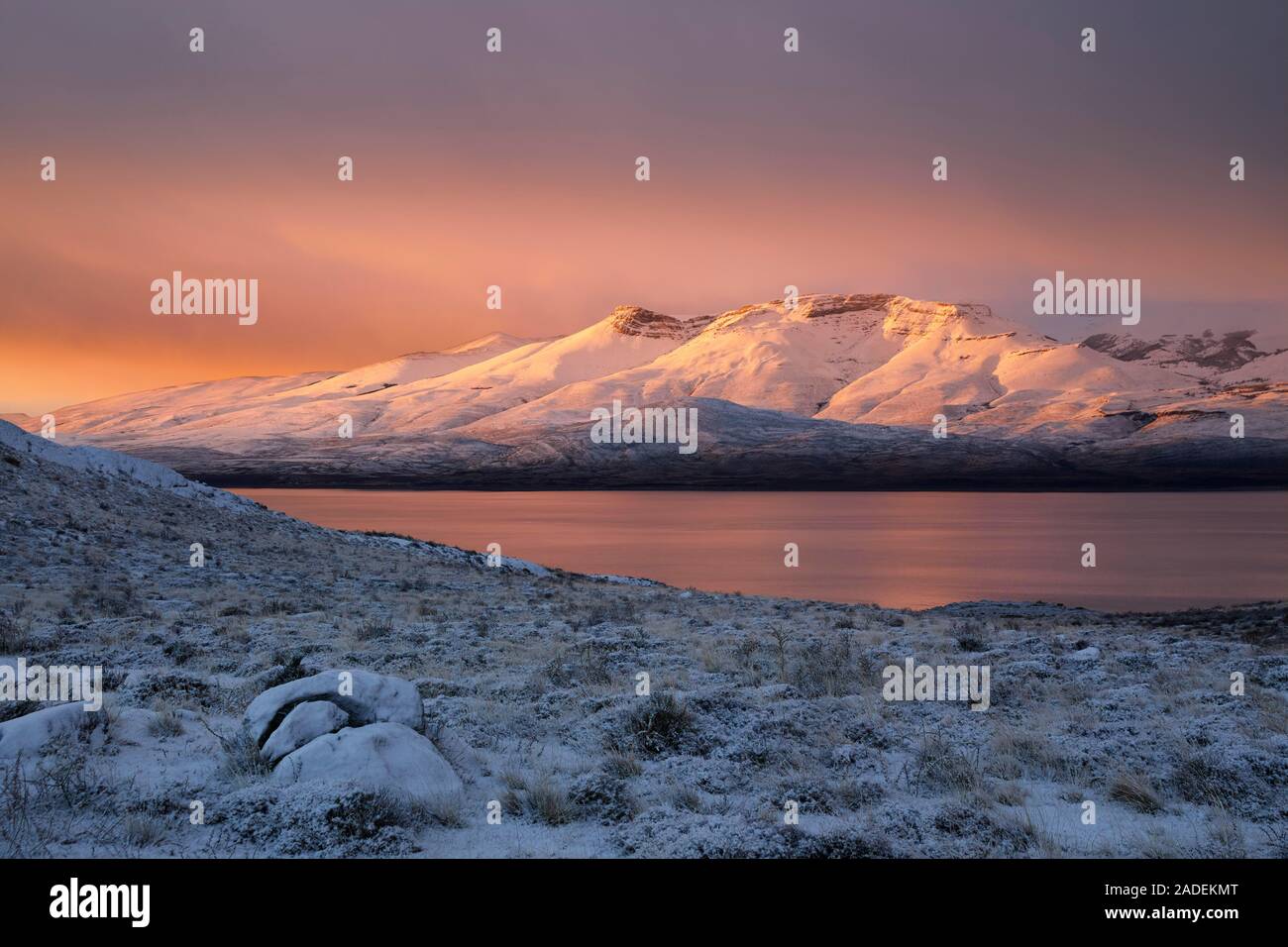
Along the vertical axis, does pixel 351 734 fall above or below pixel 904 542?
above

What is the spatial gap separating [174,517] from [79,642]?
72.8 ft

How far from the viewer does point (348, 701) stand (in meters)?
8.77

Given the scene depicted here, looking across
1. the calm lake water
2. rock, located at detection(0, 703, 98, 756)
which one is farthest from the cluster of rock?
the calm lake water

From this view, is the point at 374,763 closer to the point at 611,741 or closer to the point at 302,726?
the point at 302,726

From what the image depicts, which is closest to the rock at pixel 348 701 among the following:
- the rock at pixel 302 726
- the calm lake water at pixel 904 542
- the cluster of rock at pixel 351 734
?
the cluster of rock at pixel 351 734

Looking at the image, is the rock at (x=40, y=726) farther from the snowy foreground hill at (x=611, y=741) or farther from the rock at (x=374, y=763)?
the rock at (x=374, y=763)

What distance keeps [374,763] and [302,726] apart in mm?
1049

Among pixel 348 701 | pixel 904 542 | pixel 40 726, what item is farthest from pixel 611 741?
pixel 904 542

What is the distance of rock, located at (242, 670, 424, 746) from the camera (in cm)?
873

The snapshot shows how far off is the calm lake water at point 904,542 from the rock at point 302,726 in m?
37.5

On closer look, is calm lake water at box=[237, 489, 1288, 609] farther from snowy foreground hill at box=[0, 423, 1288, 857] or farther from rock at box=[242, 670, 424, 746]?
rock at box=[242, 670, 424, 746]

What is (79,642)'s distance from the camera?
14383mm

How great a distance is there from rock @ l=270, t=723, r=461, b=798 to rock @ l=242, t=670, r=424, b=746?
22.2 inches
